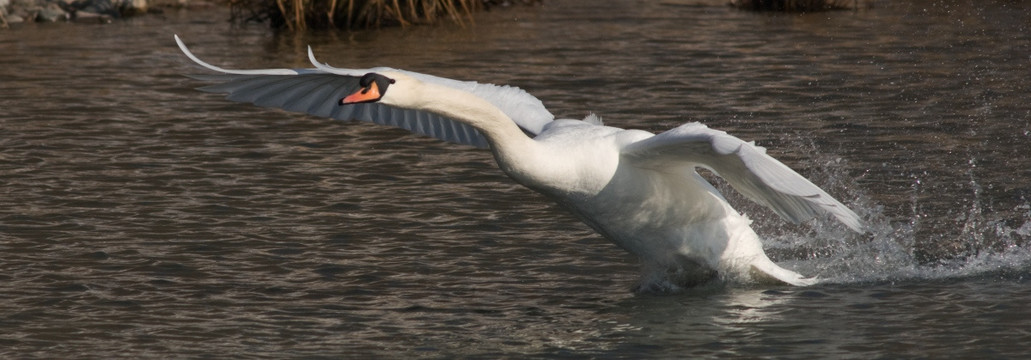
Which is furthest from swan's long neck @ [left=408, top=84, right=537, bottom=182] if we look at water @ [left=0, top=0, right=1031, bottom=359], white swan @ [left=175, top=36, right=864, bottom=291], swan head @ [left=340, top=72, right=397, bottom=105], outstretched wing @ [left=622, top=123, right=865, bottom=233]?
water @ [left=0, top=0, right=1031, bottom=359]

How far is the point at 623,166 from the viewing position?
7492 mm

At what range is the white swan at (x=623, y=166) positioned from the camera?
6.95 meters

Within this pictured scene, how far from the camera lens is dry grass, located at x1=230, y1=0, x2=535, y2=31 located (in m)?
19.6

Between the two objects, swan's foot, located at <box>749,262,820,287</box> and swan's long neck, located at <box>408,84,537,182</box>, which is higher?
swan's long neck, located at <box>408,84,537,182</box>

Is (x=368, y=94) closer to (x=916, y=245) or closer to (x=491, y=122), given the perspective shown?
(x=491, y=122)

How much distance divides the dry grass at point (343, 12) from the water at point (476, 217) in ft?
6.48

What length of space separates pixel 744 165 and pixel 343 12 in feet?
44.5

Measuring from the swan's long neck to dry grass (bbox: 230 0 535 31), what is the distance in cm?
1239

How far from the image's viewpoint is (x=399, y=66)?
16453 millimetres

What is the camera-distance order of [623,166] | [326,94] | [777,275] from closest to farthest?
1. [623,166]
2. [777,275]
3. [326,94]

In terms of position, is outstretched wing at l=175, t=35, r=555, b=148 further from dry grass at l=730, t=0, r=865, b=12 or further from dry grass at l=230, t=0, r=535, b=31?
dry grass at l=730, t=0, r=865, b=12

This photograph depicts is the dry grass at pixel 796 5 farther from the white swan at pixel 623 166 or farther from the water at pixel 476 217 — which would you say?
the white swan at pixel 623 166

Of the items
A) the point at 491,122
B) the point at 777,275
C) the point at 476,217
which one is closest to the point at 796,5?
the point at 476,217

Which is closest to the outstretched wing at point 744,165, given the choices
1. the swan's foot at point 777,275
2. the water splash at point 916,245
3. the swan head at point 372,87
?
the swan's foot at point 777,275
